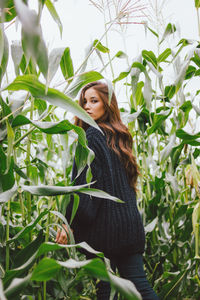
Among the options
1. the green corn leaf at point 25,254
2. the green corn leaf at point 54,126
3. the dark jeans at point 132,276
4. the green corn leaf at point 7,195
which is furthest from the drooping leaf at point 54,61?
the dark jeans at point 132,276

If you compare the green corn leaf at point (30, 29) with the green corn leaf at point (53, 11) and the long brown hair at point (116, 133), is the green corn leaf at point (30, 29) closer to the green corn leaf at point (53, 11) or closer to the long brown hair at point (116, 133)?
the green corn leaf at point (53, 11)

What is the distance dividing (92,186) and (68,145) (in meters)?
0.25

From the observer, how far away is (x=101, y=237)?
979 millimetres

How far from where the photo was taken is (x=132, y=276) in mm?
985

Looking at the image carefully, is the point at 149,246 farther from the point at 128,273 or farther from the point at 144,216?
the point at 128,273

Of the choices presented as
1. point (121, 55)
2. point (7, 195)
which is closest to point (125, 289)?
point (7, 195)

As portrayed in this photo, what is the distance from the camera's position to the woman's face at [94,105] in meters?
1.11

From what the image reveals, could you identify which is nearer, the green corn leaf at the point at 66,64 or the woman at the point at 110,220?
the green corn leaf at the point at 66,64

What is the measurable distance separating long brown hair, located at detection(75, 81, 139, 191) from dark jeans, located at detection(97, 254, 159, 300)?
0.27 meters

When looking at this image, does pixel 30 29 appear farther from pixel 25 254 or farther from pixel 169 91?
pixel 169 91

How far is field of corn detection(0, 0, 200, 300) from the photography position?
0.48 meters

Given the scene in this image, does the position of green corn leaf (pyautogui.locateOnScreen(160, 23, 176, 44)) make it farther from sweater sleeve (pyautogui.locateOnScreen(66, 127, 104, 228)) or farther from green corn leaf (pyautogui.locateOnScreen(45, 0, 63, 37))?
green corn leaf (pyautogui.locateOnScreen(45, 0, 63, 37))

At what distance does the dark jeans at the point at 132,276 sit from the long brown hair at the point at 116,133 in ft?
0.88

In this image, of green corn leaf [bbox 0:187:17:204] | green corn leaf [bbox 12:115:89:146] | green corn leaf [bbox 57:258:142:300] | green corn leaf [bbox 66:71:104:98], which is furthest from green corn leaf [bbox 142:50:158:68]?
green corn leaf [bbox 57:258:142:300]
